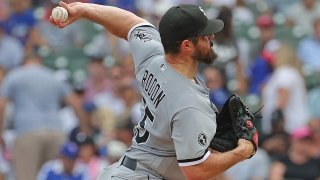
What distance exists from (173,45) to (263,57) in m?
7.53

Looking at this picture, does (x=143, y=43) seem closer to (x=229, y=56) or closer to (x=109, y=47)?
(x=229, y=56)

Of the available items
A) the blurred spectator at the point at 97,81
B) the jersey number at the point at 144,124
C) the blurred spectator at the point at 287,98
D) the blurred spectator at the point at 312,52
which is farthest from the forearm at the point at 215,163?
the blurred spectator at the point at 312,52

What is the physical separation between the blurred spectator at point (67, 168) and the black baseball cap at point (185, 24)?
518cm

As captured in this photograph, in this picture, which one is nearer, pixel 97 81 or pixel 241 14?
pixel 97 81

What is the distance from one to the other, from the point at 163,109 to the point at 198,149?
0.34 m

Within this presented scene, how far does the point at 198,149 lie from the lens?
17.9 ft

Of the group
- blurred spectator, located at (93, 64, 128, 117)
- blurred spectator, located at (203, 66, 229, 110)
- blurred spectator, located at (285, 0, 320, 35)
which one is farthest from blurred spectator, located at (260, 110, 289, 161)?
blurred spectator, located at (285, 0, 320, 35)

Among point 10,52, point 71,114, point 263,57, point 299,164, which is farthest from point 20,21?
point 299,164

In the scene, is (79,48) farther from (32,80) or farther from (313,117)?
(313,117)

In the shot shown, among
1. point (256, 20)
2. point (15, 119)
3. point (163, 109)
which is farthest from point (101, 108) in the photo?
point (163, 109)

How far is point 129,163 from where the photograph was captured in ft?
19.2

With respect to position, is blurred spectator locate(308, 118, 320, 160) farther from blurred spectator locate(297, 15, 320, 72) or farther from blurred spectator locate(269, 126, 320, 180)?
blurred spectator locate(297, 15, 320, 72)

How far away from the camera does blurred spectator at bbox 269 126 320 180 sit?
10.4m

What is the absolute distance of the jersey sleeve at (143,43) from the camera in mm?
5984
